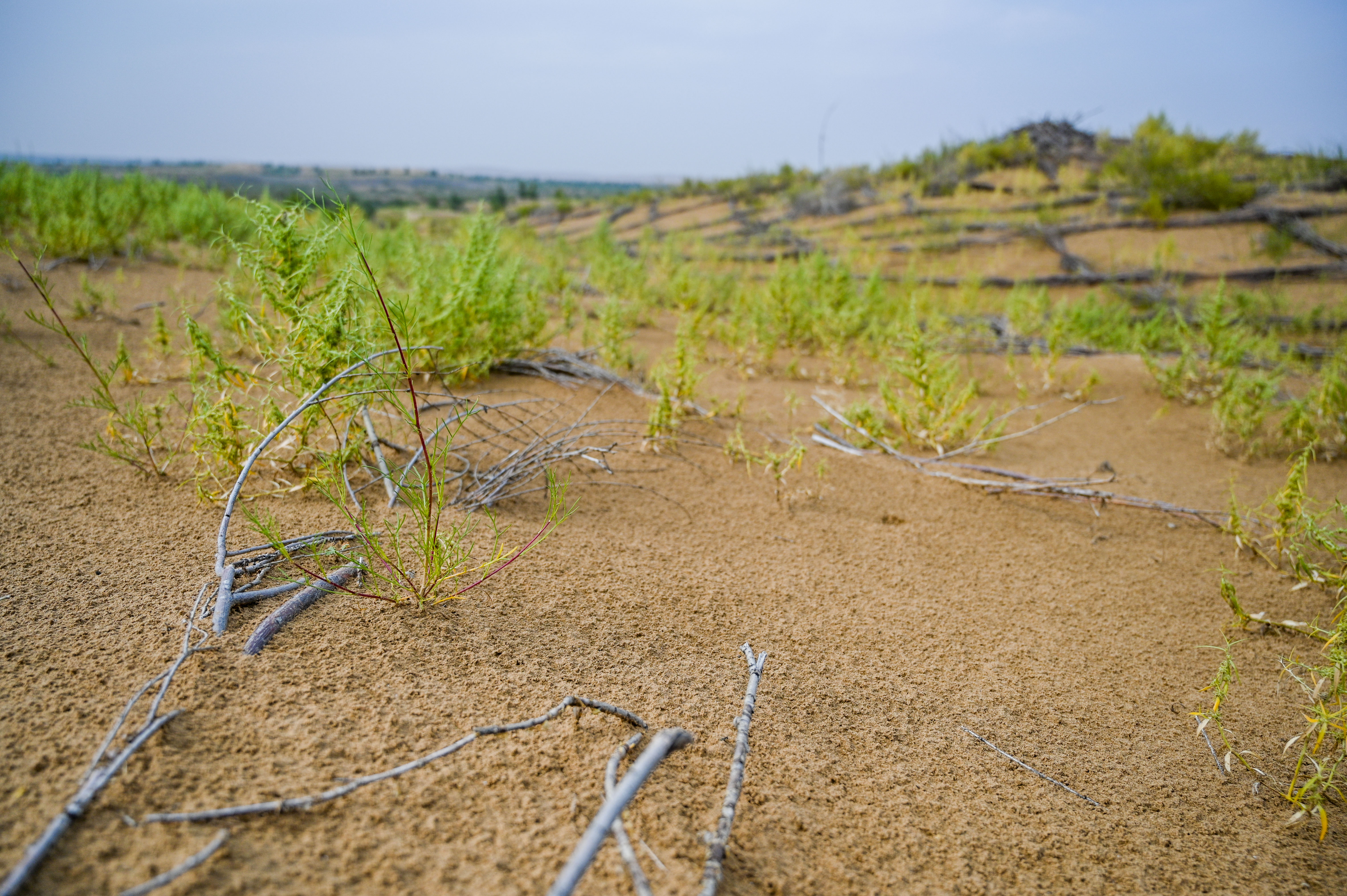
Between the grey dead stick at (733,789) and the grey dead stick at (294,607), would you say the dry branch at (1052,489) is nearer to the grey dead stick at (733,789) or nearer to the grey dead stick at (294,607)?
the grey dead stick at (733,789)

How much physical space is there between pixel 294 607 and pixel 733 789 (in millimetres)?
1076

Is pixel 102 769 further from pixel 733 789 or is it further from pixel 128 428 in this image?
pixel 128 428

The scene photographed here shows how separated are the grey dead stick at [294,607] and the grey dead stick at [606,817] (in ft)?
→ 2.71

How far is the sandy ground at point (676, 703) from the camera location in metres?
1.10

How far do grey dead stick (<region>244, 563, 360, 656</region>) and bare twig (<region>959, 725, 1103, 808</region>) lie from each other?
5.13 feet

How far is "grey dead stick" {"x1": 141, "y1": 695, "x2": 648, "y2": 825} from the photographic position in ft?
3.41

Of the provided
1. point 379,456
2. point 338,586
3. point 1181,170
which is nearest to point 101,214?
point 379,456

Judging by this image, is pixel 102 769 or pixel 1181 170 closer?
pixel 102 769

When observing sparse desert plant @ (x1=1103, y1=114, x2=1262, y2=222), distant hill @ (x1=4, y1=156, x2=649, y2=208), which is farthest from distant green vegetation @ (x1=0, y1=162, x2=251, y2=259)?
sparse desert plant @ (x1=1103, y1=114, x2=1262, y2=222)

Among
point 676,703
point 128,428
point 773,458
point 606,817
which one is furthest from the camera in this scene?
point 773,458

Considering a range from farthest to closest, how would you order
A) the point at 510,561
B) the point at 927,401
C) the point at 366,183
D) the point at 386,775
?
the point at 366,183, the point at 927,401, the point at 510,561, the point at 386,775

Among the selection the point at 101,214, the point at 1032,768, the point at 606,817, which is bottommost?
the point at 1032,768

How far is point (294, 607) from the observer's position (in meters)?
1.63

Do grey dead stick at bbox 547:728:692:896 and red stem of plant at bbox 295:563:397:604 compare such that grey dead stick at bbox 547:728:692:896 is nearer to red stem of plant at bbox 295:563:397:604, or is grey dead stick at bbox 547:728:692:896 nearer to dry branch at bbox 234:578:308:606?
red stem of plant at bbox 295:563:397:604
